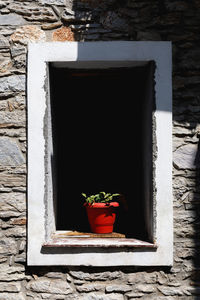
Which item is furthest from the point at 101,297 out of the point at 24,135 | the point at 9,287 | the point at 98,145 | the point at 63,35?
the point at 63,35

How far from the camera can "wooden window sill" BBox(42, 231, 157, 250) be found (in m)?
2.64

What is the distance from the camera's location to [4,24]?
9.11ft

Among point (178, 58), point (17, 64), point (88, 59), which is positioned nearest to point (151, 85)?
point (178, 58)

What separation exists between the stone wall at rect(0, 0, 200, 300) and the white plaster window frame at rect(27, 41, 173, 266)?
7 cm

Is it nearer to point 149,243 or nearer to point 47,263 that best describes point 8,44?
point 47,263

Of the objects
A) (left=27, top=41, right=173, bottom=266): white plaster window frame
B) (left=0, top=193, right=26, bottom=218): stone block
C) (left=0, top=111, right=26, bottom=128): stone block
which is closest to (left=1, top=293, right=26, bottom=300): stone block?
(left=27, top=41, right=173, bottom=266): white plaster window frame

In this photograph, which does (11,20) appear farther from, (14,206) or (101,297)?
(101,297)

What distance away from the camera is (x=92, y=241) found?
9.00 feet

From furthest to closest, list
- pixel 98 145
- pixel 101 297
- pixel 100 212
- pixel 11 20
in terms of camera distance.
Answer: pixel 98 145 → pixel 100 212 → pixel 11 20 → pixel 101 297

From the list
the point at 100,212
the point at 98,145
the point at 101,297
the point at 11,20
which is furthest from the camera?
the point at 98,145

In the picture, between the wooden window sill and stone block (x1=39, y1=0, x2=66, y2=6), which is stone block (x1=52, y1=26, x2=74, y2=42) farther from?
the wooden window sill

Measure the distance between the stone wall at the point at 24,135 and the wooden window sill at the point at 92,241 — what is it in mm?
212

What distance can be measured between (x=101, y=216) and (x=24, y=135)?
97cm

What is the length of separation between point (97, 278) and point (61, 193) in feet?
4.23
